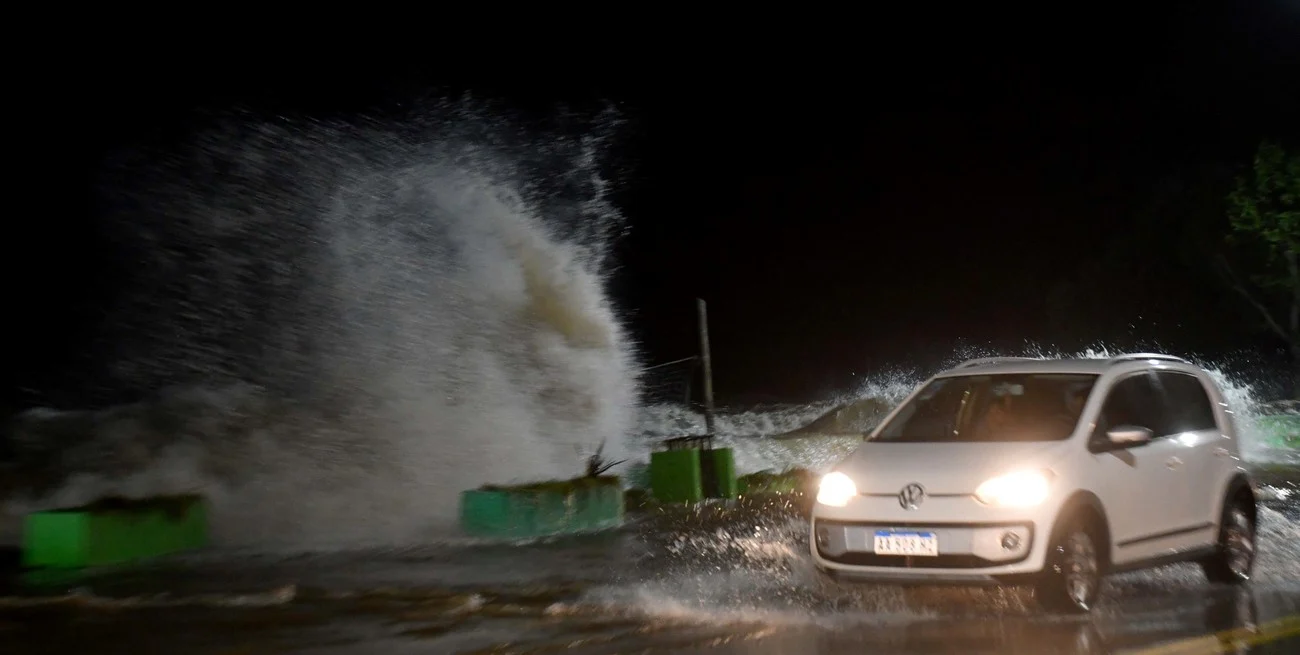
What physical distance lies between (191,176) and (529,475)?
6704 mm

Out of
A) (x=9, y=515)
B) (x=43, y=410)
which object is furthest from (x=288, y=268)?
(x=9, y=515)

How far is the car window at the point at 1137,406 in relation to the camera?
813 cm

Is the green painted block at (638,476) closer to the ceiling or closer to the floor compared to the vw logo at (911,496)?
closer to the ceiling

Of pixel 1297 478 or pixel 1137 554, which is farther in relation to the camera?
pixel 1297 478

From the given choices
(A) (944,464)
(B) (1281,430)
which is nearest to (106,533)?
(A) (944,464)

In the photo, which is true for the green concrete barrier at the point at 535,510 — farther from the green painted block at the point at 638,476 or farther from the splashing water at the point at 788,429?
the green painted block at the point at 638,476

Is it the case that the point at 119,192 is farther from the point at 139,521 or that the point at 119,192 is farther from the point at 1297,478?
the point at 1297,478

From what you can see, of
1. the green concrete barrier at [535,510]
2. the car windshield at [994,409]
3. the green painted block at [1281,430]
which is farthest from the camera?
the green painted block at [1281,430]

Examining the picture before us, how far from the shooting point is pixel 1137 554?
26.0 feet

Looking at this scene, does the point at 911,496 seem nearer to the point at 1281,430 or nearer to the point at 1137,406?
the point at 1137,406

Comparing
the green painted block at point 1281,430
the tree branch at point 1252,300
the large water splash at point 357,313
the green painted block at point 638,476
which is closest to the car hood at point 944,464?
the green painted block at point 638,476

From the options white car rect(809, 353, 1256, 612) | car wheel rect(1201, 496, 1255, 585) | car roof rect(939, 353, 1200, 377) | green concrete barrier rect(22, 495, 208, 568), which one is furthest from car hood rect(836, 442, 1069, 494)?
green concrete barrier rect(22, 495, 208, 568)

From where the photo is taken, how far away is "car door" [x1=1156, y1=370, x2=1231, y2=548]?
27.7ft

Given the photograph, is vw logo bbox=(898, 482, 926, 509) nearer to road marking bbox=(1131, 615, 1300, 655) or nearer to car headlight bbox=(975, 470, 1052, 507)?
car headlight bbox=(975, 470, 1052, 507)
